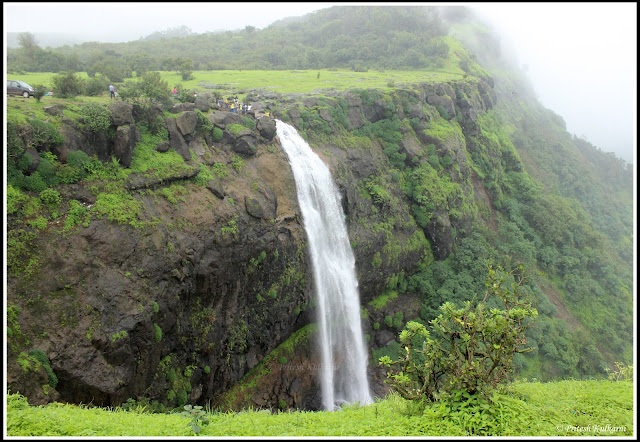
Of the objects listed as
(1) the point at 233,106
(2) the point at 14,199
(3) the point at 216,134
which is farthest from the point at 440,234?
(2) the point at 14,199

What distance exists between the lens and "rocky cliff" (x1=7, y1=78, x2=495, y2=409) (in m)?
11.4

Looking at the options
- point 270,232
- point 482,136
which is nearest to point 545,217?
point 482,136

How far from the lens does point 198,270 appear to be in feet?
47.9

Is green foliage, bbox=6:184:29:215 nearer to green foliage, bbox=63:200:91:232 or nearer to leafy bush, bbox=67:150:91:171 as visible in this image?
green foliage, bbox=63:200:91:232

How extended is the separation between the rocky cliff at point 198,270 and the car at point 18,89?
14.0ft

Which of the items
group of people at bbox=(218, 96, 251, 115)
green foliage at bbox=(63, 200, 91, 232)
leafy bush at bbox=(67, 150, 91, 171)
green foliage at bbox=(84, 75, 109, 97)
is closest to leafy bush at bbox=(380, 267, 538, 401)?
green foliage at bbox=(63, 200, 91, 232)

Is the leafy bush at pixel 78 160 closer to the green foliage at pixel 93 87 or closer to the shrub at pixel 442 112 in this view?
the green foliage at pixel 93 87

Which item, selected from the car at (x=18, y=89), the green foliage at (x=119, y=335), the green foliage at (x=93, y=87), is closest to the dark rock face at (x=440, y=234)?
the green foliage at (x=119, y=335)

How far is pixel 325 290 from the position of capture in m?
20.0

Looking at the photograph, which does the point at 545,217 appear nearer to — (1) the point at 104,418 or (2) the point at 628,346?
(2) the point at 628,346

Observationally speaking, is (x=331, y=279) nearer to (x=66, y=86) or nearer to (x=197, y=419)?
(x=197, y=419)

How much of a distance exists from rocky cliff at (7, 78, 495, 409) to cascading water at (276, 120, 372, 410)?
69 centimetres

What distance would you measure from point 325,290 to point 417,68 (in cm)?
4241

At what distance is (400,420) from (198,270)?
9.26 metres
